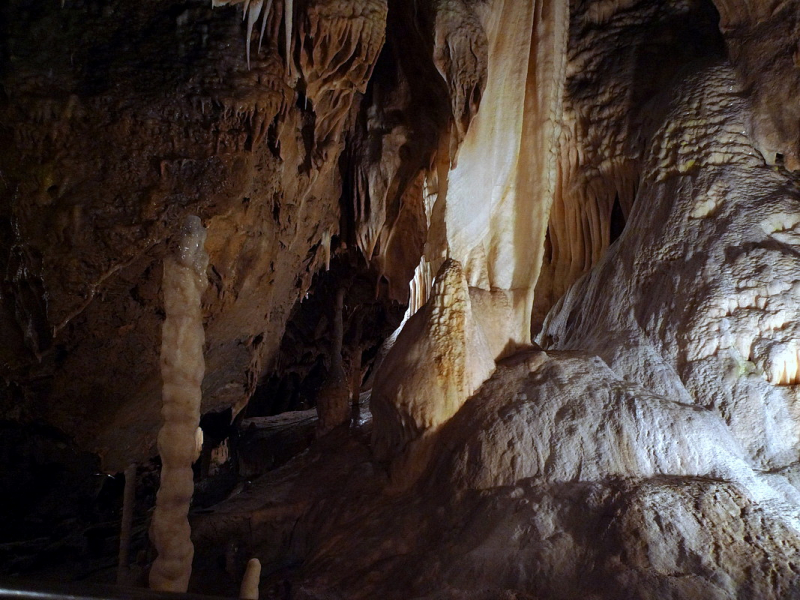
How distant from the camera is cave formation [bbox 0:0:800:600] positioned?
13.1 ft

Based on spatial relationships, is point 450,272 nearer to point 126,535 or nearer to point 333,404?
point 333,404

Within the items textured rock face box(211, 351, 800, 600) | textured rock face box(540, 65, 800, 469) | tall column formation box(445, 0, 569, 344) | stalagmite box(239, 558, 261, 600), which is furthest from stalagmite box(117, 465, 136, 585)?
textured rock face box(540, 65, 800, 469)

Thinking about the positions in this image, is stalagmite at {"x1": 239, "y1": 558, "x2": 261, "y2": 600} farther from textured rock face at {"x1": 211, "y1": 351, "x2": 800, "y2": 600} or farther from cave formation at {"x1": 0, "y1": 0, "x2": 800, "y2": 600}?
textured rock face at {"x1": 211, "y1": 351, "x2": 800, "y2": 600}

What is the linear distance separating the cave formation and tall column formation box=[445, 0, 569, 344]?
3 cm

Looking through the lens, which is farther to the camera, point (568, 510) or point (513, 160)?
point (513, 160)

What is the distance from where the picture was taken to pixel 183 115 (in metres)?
5.36

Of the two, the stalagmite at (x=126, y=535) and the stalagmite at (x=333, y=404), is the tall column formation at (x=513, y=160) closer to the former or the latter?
the stalagmite at (x=333, y=404)

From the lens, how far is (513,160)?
20.5ft

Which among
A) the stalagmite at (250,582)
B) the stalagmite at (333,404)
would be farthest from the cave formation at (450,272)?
the stalagmite at (333,404)

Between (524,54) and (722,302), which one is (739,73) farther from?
(722,302)

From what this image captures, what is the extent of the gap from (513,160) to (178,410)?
4120 millimetres

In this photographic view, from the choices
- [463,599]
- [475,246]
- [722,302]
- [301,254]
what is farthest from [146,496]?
[722,302]

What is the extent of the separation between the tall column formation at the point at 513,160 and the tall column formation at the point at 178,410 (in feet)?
9.89

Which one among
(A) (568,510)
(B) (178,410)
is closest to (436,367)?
(A) (568,510)
